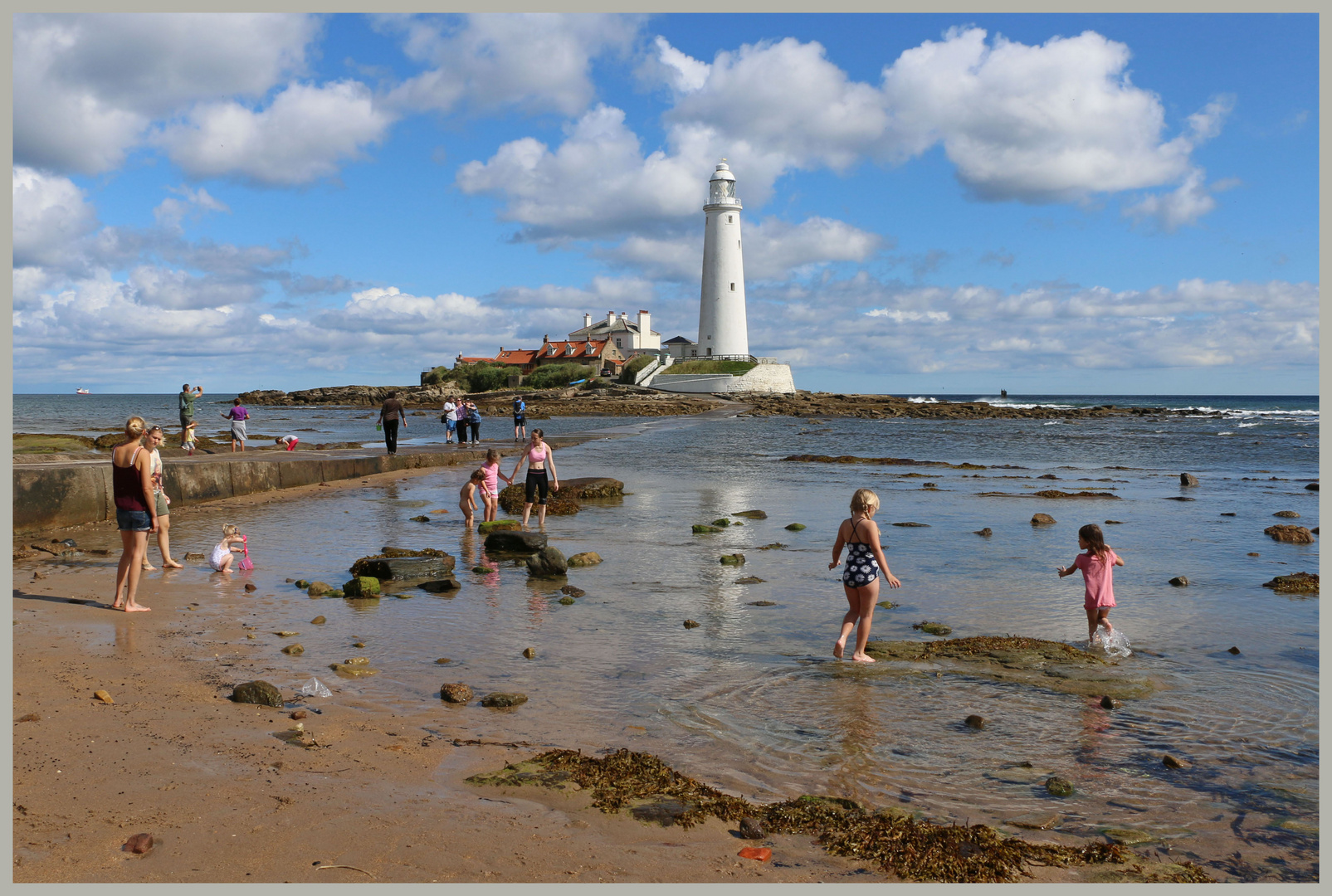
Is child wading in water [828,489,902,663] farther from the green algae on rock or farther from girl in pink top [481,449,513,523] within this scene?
girl in pink top [481,449,513,523]

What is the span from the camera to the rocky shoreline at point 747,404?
66688mm

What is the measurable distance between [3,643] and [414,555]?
13.6ft

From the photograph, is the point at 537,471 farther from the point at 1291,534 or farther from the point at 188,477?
the point at 1291,534

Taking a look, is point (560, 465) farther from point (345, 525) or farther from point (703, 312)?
point (703, 312)

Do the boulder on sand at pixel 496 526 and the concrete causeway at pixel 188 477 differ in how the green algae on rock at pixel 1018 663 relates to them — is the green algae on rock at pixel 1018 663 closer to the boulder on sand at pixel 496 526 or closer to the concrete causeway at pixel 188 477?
the boulder on sand at pixel 496 526

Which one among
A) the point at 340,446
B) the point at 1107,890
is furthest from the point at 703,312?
the point at 1107,890

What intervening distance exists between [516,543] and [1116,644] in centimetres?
744

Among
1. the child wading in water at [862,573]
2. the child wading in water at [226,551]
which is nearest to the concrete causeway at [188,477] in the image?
the child wading in water at [226,551]

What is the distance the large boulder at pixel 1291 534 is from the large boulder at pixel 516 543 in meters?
11.8

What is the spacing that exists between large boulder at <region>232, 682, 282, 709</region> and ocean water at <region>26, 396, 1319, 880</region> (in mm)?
545

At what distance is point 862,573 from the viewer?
7.41 meters

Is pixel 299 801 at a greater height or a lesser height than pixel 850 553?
lesser

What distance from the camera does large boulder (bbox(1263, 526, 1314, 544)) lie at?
13.9 metres

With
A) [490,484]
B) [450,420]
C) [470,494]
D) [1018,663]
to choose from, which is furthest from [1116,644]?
[450,420]
